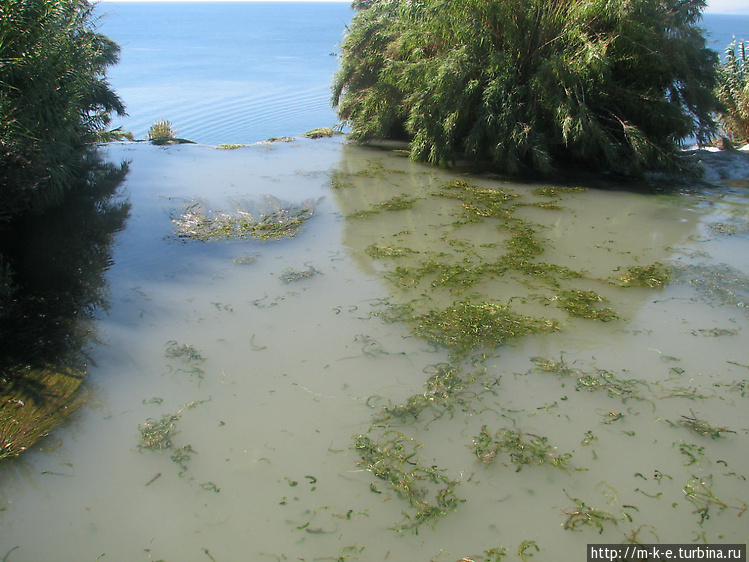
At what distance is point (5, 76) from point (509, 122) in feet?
23.5

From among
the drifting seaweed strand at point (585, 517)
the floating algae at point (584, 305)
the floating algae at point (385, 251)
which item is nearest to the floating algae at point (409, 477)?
the drifting seaweed strand at point (585, 517)

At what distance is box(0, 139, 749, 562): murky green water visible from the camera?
10.4ft

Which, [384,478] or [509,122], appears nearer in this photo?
[384,478]

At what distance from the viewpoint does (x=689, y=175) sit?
9875mm

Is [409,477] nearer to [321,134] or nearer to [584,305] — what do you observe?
[584,305]

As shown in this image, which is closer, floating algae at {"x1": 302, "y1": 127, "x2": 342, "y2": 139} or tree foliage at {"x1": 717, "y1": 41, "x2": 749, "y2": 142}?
tree foliage at {"x1": 717, "y1": 41, "x2": 749, "y2": 142}

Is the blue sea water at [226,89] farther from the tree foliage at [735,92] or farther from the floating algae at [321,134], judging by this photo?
the floating algae at [321,134]

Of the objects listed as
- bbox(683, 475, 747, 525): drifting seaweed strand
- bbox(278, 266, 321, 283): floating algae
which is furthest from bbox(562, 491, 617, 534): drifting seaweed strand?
bbox(278, 266, 321, 283): floating algae

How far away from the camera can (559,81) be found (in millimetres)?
9422

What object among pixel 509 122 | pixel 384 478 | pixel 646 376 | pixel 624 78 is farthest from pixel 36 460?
pixel 624 78

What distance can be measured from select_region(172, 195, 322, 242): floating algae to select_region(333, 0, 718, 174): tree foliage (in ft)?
10.7

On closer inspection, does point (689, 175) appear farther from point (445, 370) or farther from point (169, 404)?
point (169, 404)

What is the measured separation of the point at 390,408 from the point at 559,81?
24.3 feet

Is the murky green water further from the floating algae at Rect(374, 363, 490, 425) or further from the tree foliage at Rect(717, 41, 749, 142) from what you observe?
the tree foliage at Rect(717, 41, 749, 142)
